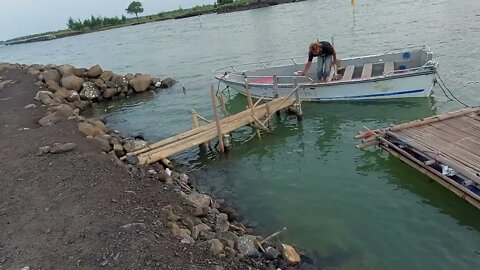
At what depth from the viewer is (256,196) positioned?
10.5 m

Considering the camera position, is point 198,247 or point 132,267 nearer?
point 132,267

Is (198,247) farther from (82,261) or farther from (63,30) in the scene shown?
(63,30)

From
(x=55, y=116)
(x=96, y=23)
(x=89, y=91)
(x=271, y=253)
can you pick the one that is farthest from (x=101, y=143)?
(x=96, y=23)

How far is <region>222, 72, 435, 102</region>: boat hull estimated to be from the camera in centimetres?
1517

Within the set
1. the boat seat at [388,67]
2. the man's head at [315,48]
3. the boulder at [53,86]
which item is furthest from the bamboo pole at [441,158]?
the boulder at [53,86]

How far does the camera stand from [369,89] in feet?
51.7

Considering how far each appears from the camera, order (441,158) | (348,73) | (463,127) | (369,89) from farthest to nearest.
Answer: (348,73) → (369,89) → (463,127) → (441,158)

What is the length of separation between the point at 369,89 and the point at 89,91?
15.9 meters

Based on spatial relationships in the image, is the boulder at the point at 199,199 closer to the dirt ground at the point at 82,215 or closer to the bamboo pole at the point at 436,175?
the dirt ground at the point at 82,215

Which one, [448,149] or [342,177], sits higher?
[448,149]

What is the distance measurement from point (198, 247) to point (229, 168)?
6.00 metres

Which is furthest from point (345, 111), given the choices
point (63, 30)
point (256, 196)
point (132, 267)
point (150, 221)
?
point (63, 30)

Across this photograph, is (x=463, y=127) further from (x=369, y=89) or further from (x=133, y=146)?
(x=133, y=146)

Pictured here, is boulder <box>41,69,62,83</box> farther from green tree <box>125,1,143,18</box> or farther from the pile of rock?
green tree <box>125,1,143,18</box>
